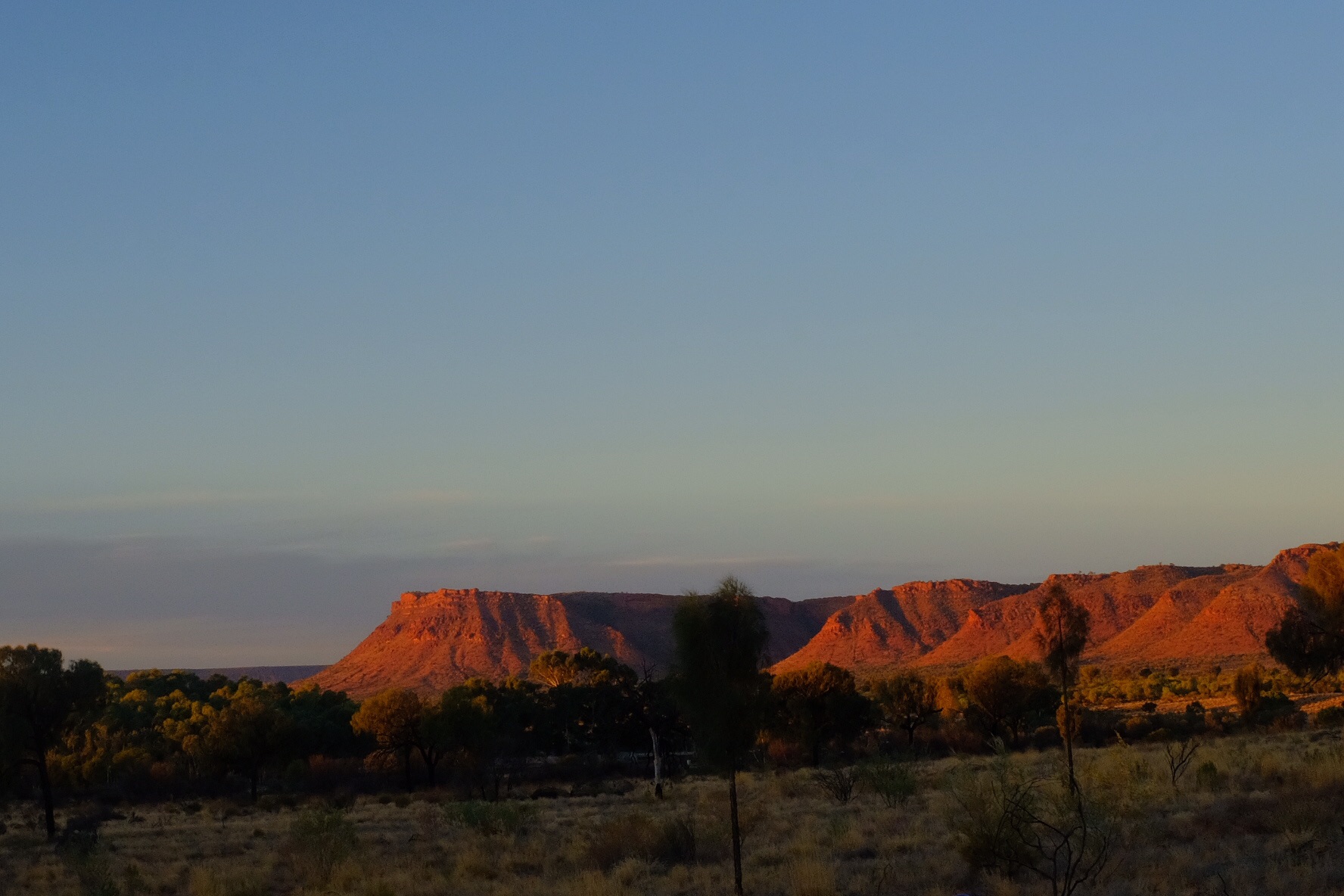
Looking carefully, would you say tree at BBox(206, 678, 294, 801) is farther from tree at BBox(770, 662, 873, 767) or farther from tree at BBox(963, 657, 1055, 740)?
tree at BBox(963, 657, 1055, 740)

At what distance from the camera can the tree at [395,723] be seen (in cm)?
5719

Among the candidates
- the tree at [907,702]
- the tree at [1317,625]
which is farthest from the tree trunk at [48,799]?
the tree at [907,702]

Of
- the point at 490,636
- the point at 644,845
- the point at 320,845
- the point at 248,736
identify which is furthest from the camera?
the point at 490,636

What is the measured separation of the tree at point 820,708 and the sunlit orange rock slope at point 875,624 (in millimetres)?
65419

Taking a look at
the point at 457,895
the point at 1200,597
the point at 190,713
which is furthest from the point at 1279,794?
the point at 1200,597

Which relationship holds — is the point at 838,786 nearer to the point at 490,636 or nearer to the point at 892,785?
the point at 892,785

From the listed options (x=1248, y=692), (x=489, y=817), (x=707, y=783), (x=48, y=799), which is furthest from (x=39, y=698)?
(x=1248, y=692)

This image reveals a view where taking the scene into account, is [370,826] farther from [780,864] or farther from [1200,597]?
[1200,597]

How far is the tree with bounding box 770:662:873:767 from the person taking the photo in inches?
2282

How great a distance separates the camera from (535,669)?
81.4m

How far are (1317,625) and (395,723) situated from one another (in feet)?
130

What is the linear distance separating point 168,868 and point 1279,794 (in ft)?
71.1

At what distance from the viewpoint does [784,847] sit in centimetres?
2216

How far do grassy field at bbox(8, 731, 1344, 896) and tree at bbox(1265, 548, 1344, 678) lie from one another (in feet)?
12.0
